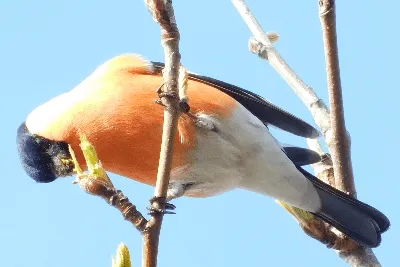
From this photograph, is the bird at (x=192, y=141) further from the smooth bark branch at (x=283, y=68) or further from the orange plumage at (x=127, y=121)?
the smooth bark branch at (x=283, y=68)

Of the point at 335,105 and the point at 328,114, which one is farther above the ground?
the point at 328,114

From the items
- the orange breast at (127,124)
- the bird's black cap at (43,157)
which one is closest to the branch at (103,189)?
the orange breast at (127,124)

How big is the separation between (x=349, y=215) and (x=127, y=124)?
1.23 m

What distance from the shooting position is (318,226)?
3037 mm

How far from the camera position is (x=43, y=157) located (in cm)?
329

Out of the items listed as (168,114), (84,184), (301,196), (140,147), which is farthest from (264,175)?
(84,184)

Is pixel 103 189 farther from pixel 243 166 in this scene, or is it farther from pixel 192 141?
pixel 243 166

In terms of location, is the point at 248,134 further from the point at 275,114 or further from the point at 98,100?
the point at 98,100

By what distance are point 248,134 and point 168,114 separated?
5.22 feet

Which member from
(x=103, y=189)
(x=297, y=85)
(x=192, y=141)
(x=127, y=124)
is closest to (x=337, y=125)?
(x=297, y=85)

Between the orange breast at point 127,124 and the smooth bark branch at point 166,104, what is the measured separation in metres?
1.21

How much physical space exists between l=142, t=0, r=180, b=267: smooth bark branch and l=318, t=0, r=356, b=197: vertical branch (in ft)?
2.39

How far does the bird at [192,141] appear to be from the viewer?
2963 millimetres

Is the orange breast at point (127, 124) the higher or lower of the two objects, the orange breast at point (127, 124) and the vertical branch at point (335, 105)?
the higher
